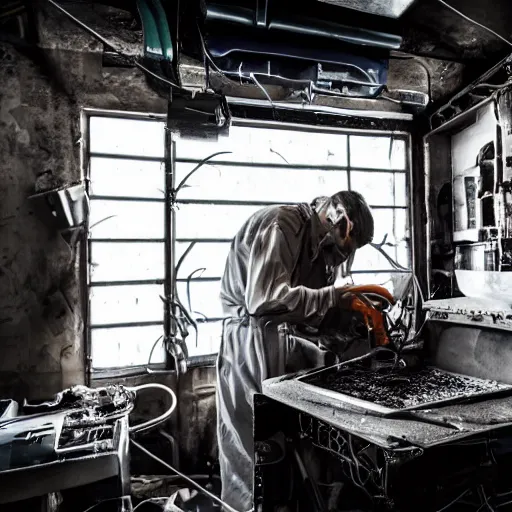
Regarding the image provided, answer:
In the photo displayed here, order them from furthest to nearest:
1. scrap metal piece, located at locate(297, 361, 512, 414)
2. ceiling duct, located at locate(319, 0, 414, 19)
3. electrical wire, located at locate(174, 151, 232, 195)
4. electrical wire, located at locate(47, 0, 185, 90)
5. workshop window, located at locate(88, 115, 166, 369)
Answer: electrical wire, located at locate(174, 151, 232, 195) < workshop window, located at locate(88, 115, 166, 369) < ceiling duct, located at locate(319, 0, 414, 19) < electrical wire, located at locate(47, 0, 185, 90) < scrap metal piece, located at locate(297, 361, 512, 414)

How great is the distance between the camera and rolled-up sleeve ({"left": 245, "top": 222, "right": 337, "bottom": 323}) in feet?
6.75

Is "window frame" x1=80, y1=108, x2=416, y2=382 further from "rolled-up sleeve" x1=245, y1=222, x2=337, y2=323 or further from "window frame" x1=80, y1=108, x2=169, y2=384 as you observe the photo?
"rolled-up sleeve" x1=245, y1=222, x2=337, y2=323

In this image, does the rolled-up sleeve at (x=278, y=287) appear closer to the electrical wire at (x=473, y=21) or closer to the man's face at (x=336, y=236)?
the man's face at (x=336, y=236)

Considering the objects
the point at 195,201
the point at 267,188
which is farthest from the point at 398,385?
the point at 195,201

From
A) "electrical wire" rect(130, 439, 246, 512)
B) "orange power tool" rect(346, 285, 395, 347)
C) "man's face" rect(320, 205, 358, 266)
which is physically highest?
"man's face" rect(320, 205, 358, 266)

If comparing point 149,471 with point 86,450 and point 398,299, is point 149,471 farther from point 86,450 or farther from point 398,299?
point 398,299

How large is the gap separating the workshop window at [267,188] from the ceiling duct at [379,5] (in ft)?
2.21

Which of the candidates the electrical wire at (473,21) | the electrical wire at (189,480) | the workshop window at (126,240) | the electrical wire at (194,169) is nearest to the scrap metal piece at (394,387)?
the electrical wire at (189,480)

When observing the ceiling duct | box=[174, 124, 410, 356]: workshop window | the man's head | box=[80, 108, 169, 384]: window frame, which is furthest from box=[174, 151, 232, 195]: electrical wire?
the ceiling duct

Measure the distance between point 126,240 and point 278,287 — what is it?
35.4 inches

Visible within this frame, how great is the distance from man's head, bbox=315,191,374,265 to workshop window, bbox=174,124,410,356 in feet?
0.70

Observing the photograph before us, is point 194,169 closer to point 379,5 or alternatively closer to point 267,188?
point 267,188

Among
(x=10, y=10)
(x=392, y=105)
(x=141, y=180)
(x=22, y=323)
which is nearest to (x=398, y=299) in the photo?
(x=392, y=105)

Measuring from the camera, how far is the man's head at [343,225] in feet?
7.61
